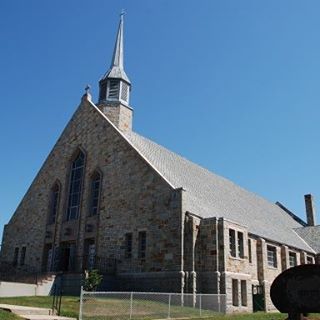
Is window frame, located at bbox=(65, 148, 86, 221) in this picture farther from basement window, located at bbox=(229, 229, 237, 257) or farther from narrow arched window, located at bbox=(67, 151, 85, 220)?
basement window, located at bbox=(229, 229, 237, 257)

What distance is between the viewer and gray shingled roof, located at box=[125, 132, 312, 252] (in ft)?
90.7

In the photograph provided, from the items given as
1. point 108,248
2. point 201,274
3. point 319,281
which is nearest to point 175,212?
point 201,274

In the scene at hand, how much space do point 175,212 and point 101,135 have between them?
30.8 feet

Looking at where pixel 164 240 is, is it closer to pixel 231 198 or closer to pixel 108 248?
pixel 108 248

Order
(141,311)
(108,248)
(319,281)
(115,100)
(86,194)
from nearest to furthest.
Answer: (319,281) → (141,311) → (108,248) → (86,194) → (115,100)

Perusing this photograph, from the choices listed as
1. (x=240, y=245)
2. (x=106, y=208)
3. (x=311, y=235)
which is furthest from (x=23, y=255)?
(x=311, y=235)

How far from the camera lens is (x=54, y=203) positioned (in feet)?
105

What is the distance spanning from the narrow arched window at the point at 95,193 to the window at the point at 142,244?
14.3 feet

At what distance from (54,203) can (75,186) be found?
2496mm

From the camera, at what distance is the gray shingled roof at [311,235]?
128ft

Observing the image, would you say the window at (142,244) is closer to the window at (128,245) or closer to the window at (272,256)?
the window at (128,245)

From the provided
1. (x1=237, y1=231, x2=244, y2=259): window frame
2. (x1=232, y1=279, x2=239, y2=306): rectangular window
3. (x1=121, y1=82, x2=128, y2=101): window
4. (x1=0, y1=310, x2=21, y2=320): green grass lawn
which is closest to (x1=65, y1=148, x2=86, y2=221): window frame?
(x1=121, y1=82, x2=128, y2=101): window

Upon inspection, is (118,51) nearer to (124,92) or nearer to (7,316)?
(124,92)

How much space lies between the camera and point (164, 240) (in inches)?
928
